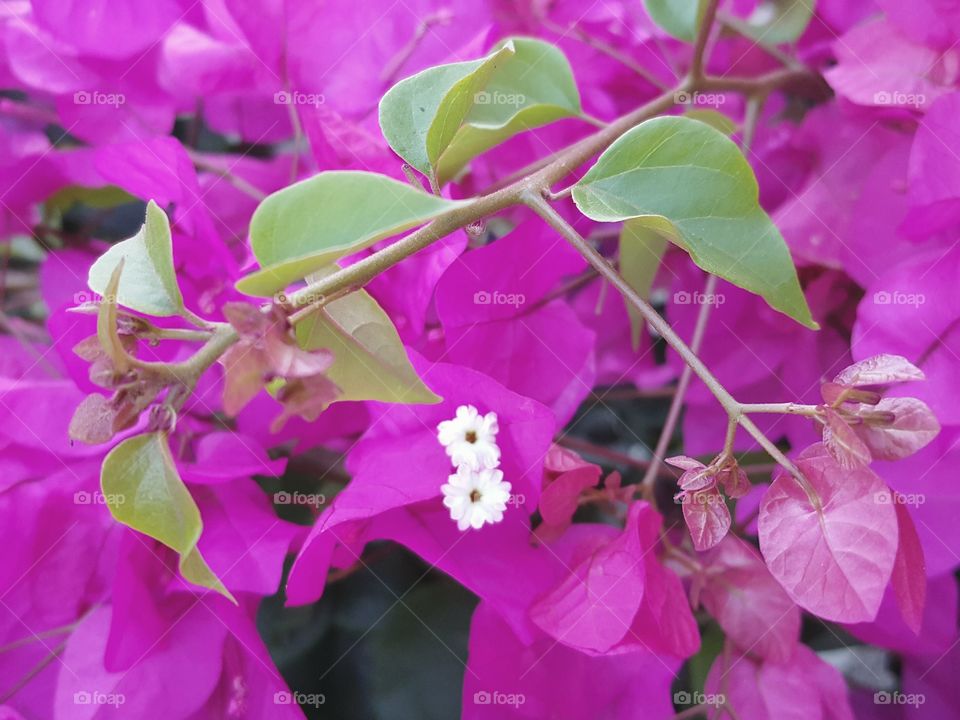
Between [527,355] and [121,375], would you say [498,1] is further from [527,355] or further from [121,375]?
[121,375]

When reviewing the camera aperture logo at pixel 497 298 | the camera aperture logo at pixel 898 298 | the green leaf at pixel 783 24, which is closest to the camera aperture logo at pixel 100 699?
the camera aperture logo at pixel 497 298

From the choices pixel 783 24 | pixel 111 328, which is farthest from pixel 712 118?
pixel 111 328

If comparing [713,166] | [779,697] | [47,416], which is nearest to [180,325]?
[47,416]

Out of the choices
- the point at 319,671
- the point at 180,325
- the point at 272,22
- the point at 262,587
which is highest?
the point at 272,22

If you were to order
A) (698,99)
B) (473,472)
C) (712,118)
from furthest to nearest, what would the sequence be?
(698,99)
(712,118)
(473,472)

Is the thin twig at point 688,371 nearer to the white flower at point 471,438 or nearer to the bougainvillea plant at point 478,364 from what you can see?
the bougainvillea plant at point 478,364

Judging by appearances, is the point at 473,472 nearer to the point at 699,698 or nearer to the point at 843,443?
the point at 843,443
